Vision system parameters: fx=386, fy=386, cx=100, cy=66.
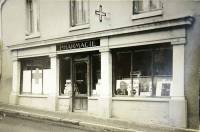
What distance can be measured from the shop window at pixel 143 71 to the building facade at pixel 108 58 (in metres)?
0.04

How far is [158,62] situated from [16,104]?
10.2 meters

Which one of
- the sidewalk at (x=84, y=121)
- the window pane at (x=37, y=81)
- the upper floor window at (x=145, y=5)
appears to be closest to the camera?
the sidewalk at (x=84, y=121)

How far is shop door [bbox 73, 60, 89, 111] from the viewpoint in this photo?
17.7m

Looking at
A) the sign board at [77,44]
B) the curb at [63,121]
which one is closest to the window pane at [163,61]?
the curb at [63,121]

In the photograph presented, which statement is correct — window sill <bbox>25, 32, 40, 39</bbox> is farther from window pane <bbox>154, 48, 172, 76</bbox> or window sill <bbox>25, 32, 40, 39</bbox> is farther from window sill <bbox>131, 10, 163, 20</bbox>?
window pane <bbox>154, 48, 172, 76</bbox>

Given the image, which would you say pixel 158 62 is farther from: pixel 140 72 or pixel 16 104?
pixel 16 104

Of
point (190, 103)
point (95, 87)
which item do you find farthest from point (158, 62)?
point (95, 87)

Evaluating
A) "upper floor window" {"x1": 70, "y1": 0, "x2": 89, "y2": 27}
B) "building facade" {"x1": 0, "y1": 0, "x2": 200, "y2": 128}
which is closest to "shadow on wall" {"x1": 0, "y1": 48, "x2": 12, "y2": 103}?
"building facade" {"x1": 0, "y1": 0, "x2": 200, "y2": 128}

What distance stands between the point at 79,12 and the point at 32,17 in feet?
13.1

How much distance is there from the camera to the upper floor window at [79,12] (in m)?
17.5

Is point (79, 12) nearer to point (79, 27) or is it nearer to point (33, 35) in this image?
point (79, 27)

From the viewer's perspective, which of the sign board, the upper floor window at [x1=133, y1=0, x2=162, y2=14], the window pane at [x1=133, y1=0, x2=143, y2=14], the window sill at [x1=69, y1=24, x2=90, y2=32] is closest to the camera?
the upper floor window at [x1=133, y1=0, x2=162, y2=14]

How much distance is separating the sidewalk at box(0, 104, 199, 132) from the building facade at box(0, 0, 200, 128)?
493mm

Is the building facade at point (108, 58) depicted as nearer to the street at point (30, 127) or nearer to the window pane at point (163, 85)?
the window pane at point (163, 85)
